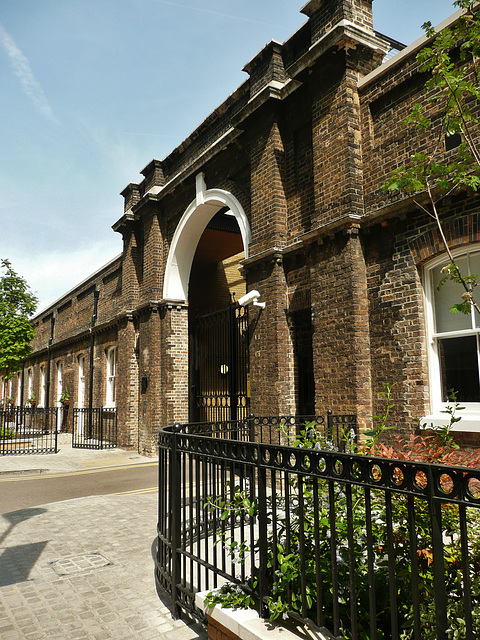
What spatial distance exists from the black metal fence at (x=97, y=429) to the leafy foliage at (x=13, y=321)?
4695mm

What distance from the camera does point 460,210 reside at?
19.9ft

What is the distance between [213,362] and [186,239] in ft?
11.6

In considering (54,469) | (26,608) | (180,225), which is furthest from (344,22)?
(54,469)

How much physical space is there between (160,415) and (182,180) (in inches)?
249

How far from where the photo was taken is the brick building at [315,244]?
657 cm

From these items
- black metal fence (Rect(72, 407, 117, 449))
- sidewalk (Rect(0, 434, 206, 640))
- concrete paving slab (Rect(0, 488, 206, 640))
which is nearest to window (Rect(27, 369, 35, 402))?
black metal fence (Rect(72, 407, 117, 449))

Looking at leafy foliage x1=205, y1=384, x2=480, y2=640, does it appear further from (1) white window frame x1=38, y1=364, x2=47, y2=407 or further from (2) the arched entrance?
(1) white window frame x1=38, y1=364, x2=47, y2=407

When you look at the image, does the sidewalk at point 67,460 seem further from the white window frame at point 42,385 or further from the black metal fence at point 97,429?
the white window frame at point 42,385

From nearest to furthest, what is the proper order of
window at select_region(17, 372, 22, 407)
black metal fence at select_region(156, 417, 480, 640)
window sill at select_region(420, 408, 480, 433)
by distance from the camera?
1. black metal fence at select_region(156, 417, 480, 640)
2. window sill at select_region(420, 408, 480, 433)
3. window at select_region(17, 372, 22, 407)

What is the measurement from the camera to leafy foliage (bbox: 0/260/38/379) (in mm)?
21422

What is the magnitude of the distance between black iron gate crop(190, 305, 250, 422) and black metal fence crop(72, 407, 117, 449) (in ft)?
13.1

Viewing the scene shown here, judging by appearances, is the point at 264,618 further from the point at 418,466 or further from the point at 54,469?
the point at 54,469

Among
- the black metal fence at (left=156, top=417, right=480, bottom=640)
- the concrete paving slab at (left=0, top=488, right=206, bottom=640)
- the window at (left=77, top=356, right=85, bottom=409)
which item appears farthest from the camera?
the window at (left=77, top=356, right=85, bottom=409)

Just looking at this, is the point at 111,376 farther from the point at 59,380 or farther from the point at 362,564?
the point at 362,564
